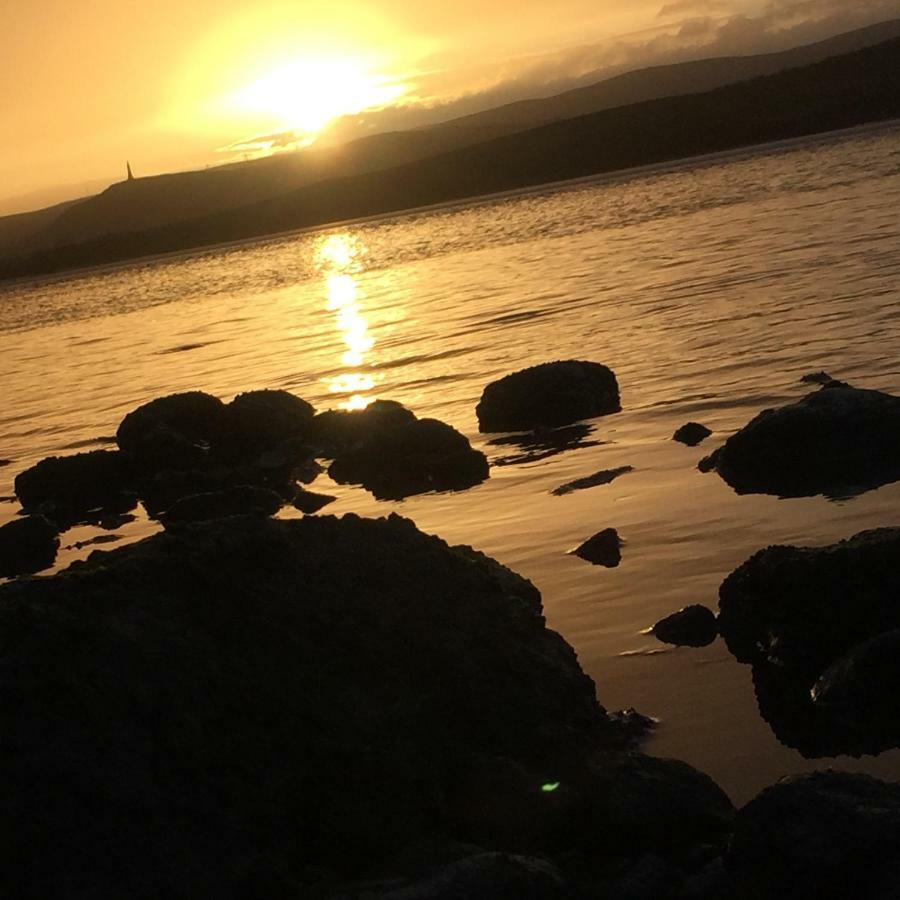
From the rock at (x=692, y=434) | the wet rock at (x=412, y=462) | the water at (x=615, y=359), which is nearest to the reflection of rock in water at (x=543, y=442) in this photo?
the water at (x=615, y=359)

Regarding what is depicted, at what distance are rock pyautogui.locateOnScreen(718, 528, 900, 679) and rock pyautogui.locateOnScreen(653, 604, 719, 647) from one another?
0.39 ft

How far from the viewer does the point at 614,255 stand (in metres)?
37.0

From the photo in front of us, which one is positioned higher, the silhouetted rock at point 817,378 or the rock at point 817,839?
the rock at point 817,839

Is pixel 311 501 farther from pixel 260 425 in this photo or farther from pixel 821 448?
pixel 821 448

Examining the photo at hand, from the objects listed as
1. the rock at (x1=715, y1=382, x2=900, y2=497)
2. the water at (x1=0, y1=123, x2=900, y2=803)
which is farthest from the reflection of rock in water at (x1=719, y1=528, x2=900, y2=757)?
the rock at (x1=715, y1=382, x2=900, y2=497)

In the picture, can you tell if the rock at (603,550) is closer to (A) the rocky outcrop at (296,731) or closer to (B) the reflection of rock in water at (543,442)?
(A) the rocky outcrop at (296,731)

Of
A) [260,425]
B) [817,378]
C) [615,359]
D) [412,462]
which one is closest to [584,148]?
[615,359]

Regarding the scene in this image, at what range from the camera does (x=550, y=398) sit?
15.1 metres

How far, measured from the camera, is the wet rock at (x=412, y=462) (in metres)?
12.7

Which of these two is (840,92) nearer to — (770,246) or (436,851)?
(770,246)

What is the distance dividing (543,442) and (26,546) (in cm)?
495

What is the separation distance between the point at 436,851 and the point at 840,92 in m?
133

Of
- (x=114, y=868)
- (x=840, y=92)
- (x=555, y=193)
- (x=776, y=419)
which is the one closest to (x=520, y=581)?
(x=114, y=868)

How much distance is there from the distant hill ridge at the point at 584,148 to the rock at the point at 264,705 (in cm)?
11742
